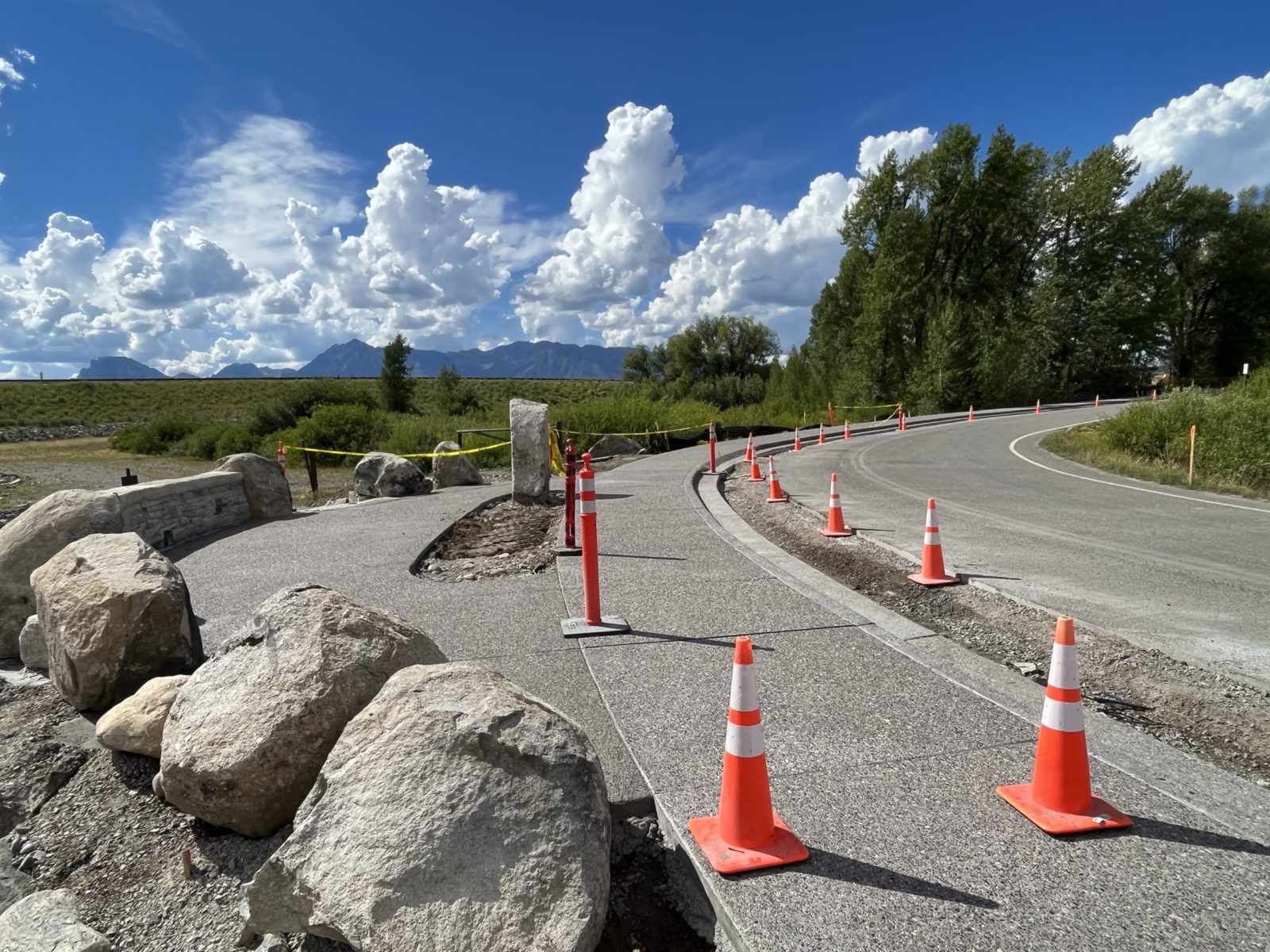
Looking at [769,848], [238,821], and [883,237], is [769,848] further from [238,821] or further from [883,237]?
[883,237]

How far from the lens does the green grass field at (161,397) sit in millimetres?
64481

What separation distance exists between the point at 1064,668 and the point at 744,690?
1364 millimetres

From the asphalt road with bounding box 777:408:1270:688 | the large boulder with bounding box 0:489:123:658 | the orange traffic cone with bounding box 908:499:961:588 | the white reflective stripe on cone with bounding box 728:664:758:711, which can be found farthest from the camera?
the orange traffic cone with bounding box 908:499:961:588

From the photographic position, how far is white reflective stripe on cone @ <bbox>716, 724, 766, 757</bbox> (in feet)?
8.91

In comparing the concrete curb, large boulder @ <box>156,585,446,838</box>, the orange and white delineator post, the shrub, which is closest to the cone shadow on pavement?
the concrete curb

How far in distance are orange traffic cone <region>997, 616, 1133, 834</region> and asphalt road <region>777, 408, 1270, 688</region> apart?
7.82 feet

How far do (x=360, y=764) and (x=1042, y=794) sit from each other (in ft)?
8.86

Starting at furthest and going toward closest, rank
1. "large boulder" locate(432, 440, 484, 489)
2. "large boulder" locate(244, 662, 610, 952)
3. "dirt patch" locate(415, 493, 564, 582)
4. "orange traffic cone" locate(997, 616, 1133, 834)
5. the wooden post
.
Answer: "large boulder" locate(432, 440, 484, 489) → the wooden post → "dirt patch" locate(415, 493, 564, 582) → "orange traffic cone" locate(997, 616, 1133, 834) → "large boulder" locate(244, 662, 610, 952)

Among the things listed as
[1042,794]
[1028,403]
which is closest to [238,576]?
[1042,794]

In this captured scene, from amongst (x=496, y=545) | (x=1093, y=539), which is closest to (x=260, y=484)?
(x=496, y=545)

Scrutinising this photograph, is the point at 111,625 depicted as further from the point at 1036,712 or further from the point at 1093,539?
the point at 1093,539

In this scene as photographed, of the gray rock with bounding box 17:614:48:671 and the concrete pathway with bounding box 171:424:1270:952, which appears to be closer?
the concrete pathway with bounding box 171:424:1270:952

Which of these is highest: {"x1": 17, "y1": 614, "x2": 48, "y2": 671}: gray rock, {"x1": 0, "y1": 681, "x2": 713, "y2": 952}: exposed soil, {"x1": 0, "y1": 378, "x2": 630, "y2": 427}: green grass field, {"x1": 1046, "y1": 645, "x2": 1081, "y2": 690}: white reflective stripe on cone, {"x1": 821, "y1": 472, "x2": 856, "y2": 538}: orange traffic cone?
{"x1": 0, "y1": 378, "x2": 630, "y2": 427}: green grass field

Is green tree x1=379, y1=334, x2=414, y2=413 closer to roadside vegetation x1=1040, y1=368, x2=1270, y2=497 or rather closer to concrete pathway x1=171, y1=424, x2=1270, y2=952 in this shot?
roadside vegetation x1=1040, y1=368, x2=1270, y2=497
